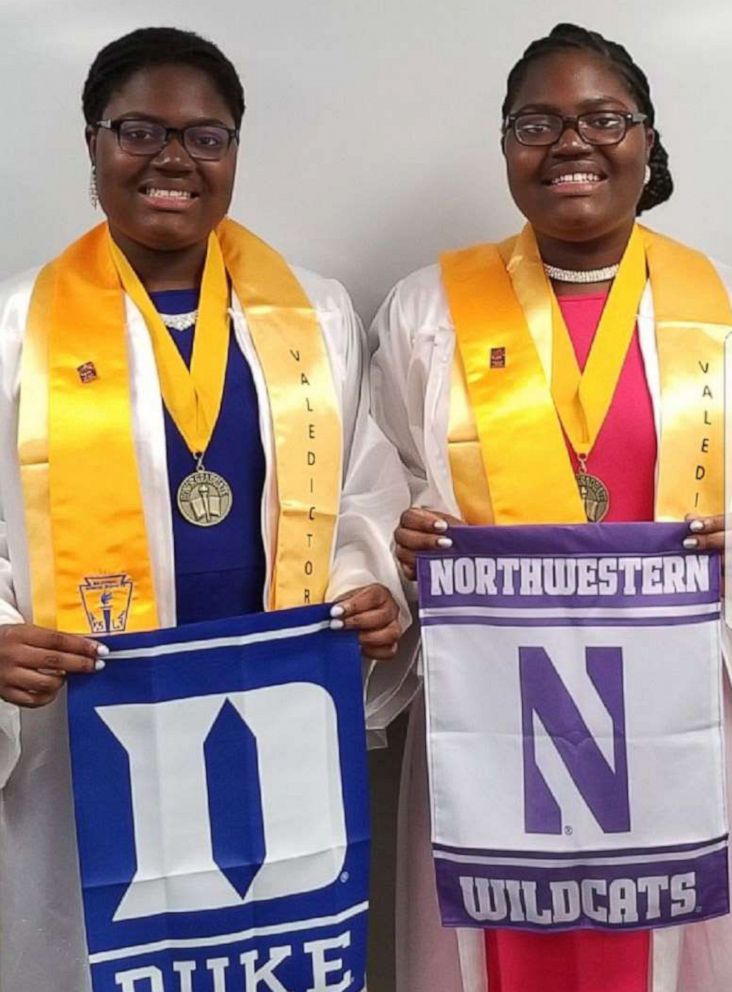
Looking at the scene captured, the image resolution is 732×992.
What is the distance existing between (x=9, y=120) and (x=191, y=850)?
44.0 inches

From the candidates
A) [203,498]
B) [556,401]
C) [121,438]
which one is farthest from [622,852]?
[121,438]

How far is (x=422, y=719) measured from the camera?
1.61 metres

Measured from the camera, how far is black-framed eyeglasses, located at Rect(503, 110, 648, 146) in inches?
59.8

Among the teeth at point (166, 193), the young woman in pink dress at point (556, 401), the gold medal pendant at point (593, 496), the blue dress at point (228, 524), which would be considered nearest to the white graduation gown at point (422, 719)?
the young woman in pink dress at point (556, 401)

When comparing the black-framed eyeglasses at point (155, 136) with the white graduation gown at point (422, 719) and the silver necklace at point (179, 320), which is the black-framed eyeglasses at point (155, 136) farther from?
the white graduation gown at point (422, 719)

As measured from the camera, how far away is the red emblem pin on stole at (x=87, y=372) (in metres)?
1.49

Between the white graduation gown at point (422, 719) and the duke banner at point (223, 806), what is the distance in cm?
15

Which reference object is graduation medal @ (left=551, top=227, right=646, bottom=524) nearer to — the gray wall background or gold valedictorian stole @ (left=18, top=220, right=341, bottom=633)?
gold valedictorian stole @ (left=18, top=220, right=341, bottom=633)

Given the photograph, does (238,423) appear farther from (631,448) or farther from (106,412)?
(631,448)

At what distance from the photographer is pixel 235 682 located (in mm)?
1418

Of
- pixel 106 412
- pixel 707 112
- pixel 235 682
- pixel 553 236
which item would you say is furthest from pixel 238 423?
pixel 707 112

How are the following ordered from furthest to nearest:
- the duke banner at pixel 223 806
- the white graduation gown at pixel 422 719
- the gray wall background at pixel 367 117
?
1. the gray wall background at pixel 367 117
2. the white graduation gown at pixel 422 719
3. the duke banner at pixel 223 806

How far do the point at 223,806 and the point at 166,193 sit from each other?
0.71 meters

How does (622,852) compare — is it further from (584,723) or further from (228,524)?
(228,524)
